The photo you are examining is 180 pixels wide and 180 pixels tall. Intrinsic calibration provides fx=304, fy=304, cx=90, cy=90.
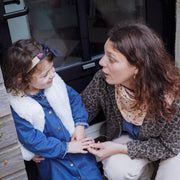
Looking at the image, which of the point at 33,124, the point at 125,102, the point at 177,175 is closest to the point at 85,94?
the point at 125,102

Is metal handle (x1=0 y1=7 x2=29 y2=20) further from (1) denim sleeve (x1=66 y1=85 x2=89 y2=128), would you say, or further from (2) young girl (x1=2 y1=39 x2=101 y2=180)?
(1) denim sleeve (x1=66 y1=85 x2=89 y2=128)

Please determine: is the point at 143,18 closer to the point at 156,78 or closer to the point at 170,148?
the point at 156,78

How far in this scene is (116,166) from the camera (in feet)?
5.81

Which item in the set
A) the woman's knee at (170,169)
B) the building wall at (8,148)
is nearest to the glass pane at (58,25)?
the building wall at (8,148)

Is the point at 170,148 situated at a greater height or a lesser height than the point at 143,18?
lesser

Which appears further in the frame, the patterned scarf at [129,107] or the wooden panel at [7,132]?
the patterned scarf at [129,107]

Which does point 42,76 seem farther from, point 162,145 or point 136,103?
point 162,145

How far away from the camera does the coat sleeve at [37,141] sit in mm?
1529

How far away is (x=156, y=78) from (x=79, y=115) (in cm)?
49

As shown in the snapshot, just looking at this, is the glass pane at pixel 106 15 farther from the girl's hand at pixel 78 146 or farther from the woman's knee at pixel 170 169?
the woman's knee at pixel 170 169

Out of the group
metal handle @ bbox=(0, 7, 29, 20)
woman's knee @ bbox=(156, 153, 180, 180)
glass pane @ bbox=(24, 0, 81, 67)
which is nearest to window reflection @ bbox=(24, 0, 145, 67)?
glass pane @ bbox=(24, 0, 81, 67)

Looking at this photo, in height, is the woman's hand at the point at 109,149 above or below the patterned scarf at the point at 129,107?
below

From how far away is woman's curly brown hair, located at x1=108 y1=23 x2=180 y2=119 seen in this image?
147cm

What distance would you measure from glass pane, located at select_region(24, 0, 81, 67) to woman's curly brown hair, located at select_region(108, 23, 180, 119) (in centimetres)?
43
